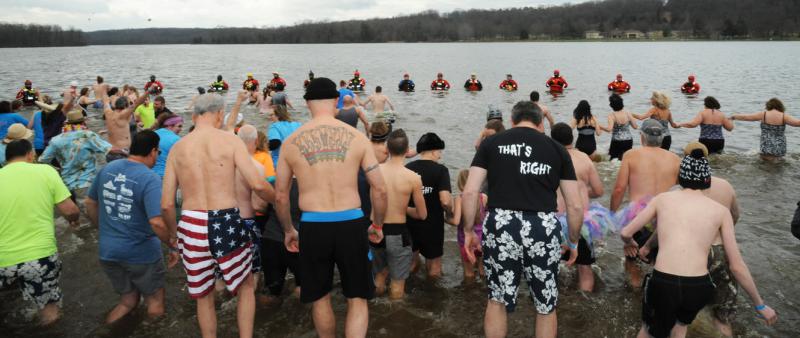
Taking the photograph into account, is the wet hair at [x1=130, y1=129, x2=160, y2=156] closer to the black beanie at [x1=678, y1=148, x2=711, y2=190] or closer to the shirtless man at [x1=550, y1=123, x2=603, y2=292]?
the shirtless man at [x1=550, y1=123, x2=603, y2=292]

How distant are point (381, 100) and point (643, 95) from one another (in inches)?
746

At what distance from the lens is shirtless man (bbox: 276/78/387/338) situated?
359 centimetres

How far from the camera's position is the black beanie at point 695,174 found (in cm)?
347

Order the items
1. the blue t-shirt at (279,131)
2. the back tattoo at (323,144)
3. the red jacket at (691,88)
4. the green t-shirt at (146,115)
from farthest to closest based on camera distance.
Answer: the red jacket at (691,88) < the green t-shirt at (146,115) < the blue t-shirt at (279,131) < the back tattoo at (323,144)

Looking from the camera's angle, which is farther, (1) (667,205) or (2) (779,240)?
(2) (779,240)

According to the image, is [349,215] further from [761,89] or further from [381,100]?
[761,89]

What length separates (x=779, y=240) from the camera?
688 cm

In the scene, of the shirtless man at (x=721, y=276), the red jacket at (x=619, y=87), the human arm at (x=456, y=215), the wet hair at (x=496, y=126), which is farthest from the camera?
the red jacket at (x=619, y=87)

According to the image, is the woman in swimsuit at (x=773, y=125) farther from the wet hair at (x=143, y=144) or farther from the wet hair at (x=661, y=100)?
the wet hair at (x=143, y=144)

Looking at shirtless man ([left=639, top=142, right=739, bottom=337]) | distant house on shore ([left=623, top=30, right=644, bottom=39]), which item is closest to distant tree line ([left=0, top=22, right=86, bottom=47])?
distant house on shore ([left=623, top=30, right=644, bottom=39])

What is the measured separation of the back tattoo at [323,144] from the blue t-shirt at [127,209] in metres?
1.50

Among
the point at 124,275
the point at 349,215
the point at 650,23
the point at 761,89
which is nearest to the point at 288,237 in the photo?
the point at 349,215

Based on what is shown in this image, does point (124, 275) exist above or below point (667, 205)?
below

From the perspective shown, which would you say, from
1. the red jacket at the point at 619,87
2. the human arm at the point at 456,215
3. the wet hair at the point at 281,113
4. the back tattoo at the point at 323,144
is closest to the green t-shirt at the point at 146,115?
the wet hair at the point at 281,113
